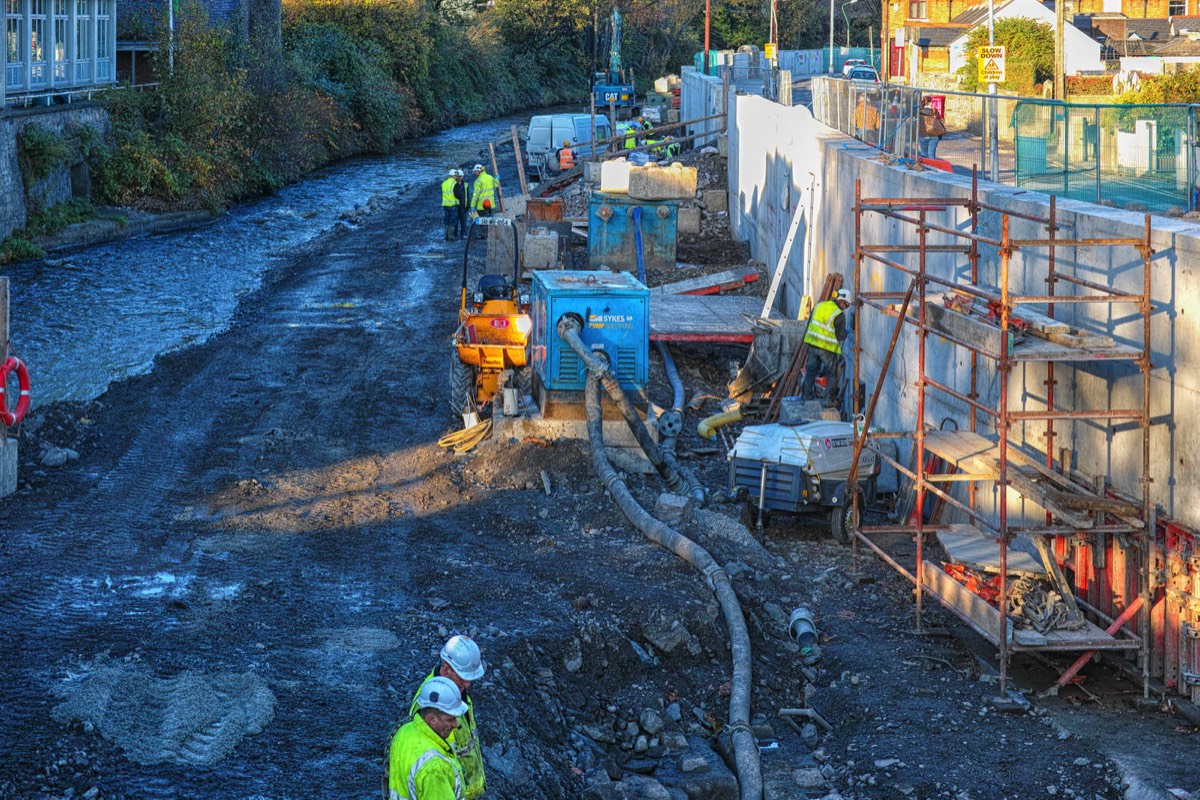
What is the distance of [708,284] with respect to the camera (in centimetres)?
2425

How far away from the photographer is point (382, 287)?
26625 millimetres

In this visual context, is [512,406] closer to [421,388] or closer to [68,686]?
[421,388]

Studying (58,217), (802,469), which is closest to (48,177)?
(58,217)

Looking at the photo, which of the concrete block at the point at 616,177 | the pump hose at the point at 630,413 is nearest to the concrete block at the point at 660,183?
the concrete block at the point at 616,177

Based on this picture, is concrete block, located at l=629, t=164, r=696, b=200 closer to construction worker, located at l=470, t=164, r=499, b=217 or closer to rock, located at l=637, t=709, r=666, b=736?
construction worker, located at l=470, t=164, r=499, b=217

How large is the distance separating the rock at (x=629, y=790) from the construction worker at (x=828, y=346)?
28.2 ft

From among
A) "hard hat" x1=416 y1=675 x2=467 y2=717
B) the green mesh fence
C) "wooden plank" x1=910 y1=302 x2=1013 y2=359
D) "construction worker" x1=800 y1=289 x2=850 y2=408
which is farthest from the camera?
"construction worker" x1=800 y1=289 x2=850 y2=408

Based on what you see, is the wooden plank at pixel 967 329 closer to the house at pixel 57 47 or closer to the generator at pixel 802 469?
the generator at pixel 802 469

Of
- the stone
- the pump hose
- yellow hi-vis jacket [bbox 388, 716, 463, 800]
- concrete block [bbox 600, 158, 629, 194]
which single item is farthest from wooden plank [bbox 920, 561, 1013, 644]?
the stone

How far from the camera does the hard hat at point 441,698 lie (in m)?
6.16

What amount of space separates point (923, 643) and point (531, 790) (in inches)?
171

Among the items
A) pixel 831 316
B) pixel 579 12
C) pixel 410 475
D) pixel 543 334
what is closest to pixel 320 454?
pixel 410 475

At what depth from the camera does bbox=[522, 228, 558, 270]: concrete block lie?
25484 millimetres

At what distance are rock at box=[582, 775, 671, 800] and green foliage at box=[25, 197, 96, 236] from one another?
26.9m
